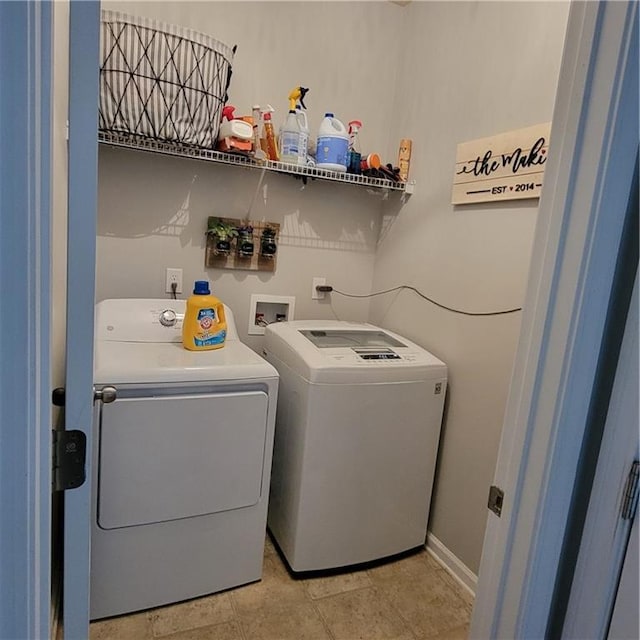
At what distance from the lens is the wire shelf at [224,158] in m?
1.78

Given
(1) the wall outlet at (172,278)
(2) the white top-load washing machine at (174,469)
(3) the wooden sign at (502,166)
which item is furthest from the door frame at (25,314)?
(1) the wall outlet at (172,278)

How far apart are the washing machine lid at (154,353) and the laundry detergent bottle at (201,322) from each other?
0.12ft

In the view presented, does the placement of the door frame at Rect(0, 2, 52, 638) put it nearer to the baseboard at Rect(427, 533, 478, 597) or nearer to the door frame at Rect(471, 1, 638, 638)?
the door frame at Rect(471, 1, 638, 638)

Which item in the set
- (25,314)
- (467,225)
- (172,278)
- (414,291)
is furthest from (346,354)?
(25,314)

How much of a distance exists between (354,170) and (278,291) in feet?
2.23

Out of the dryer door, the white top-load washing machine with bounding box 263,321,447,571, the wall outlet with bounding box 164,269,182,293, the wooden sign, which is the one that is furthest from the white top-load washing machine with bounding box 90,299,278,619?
the wooden sign

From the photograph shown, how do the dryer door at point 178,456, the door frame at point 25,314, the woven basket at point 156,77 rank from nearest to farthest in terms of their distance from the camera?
the door frame at point 25,314 → the dryer door at point 178,456 → the woven basket at point 156,77

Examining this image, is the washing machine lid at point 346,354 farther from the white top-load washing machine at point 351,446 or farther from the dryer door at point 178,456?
the dryer door at point 178,456

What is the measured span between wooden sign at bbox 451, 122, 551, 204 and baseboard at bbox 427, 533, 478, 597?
147cm

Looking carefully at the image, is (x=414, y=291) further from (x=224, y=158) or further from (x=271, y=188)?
(x=224, y=158)

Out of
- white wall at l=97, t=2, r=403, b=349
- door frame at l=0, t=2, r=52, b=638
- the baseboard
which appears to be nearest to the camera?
door frame at l=0, t=2, r=52, b=638

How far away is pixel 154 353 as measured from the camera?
1723mm

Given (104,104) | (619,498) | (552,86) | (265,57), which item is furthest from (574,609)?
(265,57)

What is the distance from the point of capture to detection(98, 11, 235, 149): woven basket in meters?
1.65
